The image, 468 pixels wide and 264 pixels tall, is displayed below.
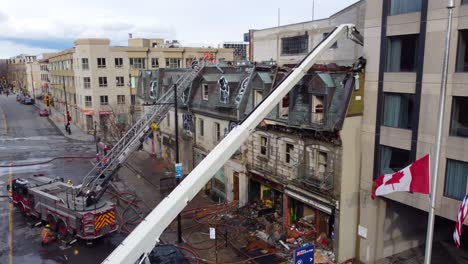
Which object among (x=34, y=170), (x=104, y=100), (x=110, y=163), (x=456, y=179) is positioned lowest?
(x=34, y=170)

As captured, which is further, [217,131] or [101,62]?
[101,62]

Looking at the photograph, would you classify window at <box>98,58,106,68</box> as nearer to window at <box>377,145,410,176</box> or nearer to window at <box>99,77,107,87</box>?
window at <box>99,77,107,87</box>

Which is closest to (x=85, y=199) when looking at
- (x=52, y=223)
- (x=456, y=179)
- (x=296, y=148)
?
(x=52, y=223)

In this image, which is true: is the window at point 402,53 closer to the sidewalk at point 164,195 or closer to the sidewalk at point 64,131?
the sidewalk at point 164,195

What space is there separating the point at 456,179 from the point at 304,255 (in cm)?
708

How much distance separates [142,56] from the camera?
214ft

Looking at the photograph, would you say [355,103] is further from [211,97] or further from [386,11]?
[211,97]

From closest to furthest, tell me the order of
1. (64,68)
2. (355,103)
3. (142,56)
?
(355,103) < (142,56) < (64,68)

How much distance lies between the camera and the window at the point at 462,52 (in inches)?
566

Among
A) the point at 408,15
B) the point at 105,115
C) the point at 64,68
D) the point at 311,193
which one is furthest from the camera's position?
the point at 64,68

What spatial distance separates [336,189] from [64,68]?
233ft

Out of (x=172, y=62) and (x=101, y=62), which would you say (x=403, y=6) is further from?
(x=172, y=62)

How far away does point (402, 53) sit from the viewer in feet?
54.6

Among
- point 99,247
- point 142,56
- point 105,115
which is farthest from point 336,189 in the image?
point 142,56
